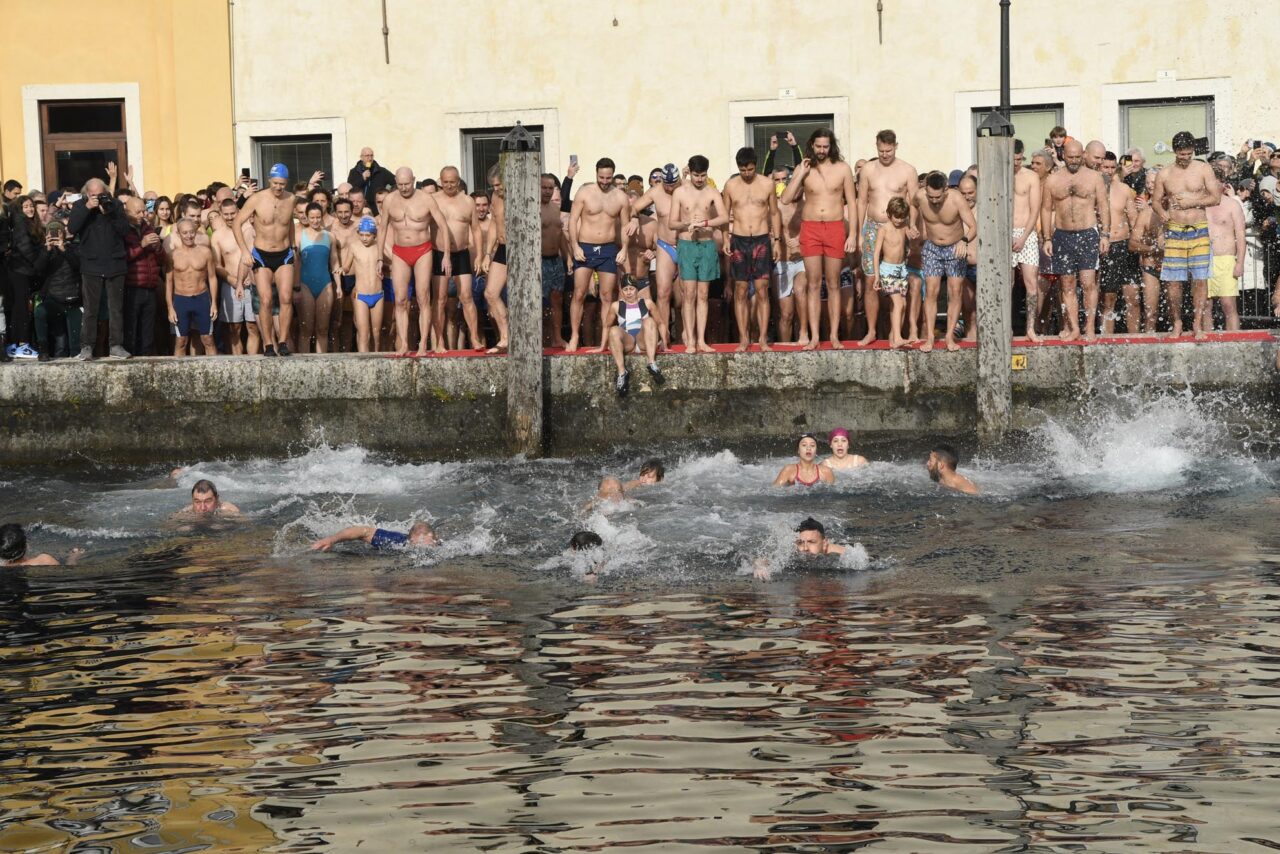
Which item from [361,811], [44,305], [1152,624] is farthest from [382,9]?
[361,811]

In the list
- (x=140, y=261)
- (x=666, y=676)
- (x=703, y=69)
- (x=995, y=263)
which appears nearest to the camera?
(x=666, y=676)

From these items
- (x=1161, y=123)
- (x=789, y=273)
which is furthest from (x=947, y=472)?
(x=1161, y=123)

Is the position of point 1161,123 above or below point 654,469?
above

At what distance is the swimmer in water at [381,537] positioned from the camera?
13906mm

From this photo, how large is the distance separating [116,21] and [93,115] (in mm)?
1210

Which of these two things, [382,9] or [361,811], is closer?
[361,811]

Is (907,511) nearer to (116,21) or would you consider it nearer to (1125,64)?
(1125,64)

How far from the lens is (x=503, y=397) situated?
17891mm

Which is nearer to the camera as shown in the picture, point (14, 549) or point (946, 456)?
point (14, 549)

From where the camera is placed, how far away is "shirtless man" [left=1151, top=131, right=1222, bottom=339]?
17219mm

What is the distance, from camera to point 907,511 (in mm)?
→ 15328

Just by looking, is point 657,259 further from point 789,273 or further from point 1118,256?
point 1118,256

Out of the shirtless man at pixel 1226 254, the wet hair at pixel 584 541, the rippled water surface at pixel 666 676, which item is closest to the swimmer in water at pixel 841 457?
the rippled water surface at pixel 666 676

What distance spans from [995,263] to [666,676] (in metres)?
8.53
